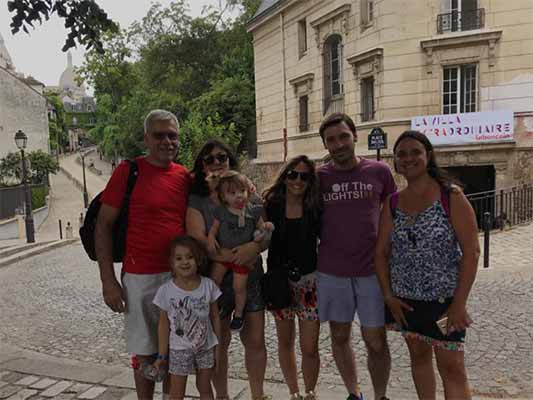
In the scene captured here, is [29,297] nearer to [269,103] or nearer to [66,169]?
[269,103]

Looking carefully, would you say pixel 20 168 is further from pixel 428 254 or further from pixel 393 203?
pixel 428 254

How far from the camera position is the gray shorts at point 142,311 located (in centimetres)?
340

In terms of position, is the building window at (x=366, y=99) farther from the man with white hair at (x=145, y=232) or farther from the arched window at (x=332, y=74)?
the man with white hair at (x=145, y=232)

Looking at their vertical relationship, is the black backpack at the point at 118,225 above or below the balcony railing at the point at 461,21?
below

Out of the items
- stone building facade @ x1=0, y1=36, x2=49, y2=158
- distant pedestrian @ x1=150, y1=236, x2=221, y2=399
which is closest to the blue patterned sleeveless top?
distant pedestrian @ x1=150, y1=236, x2=221, y2=399

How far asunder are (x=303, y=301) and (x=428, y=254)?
1081 millimetres

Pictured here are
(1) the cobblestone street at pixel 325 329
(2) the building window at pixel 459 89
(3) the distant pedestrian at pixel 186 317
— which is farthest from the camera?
(2) the building window at pixel 459 89

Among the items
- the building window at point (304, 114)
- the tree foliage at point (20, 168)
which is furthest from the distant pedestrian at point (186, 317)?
the tree foliage at point (20, 168)

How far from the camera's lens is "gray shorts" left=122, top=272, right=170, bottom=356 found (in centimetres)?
340

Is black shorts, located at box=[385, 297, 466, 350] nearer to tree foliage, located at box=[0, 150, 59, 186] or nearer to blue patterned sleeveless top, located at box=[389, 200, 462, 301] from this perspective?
blue patterned sleeveless top, located at box=[389, 200, 462, 301]

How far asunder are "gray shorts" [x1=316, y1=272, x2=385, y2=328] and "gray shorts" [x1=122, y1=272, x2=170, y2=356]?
3.87 ft

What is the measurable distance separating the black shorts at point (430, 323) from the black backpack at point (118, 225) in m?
2.04

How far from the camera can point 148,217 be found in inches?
133

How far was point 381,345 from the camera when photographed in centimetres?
349
